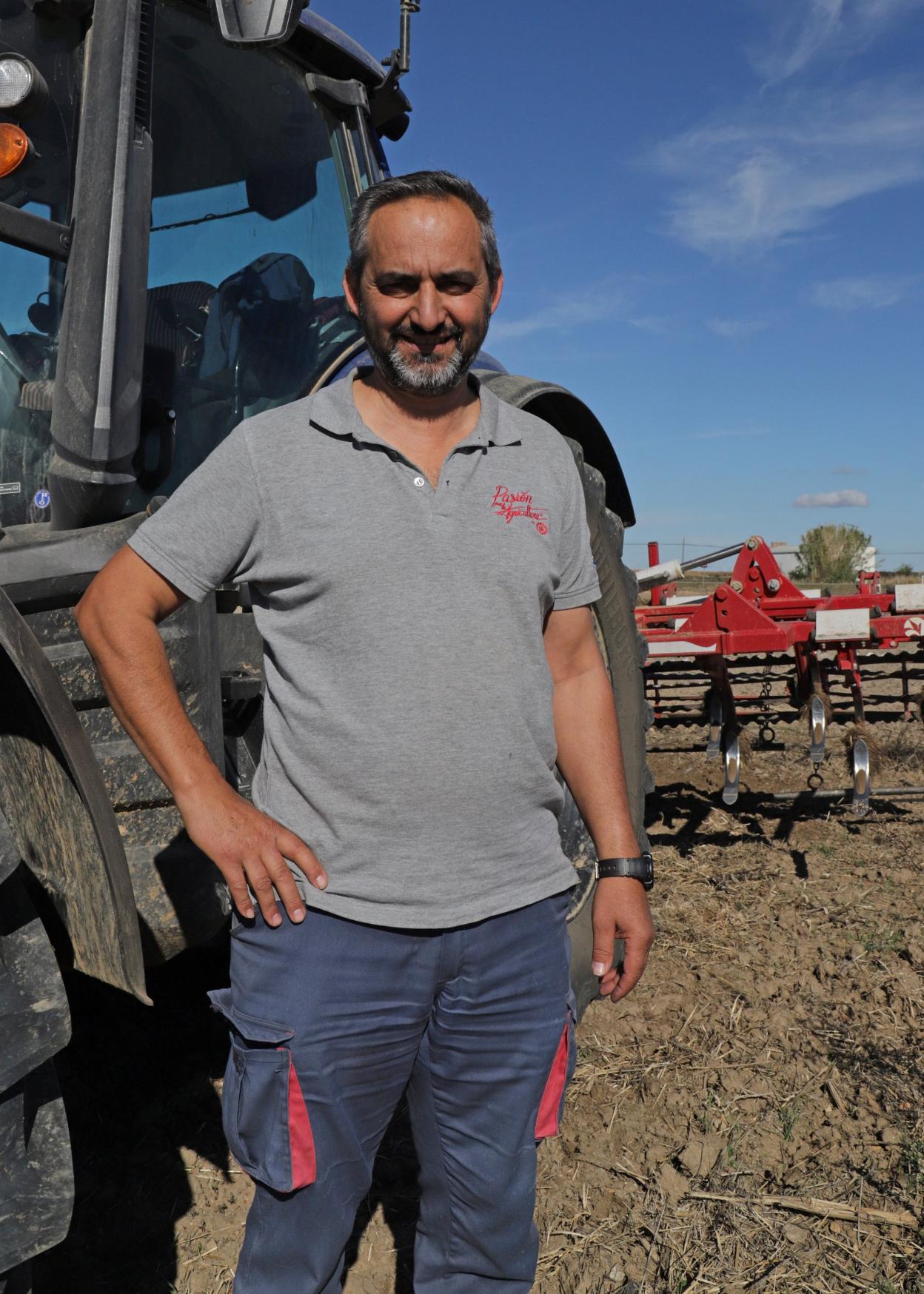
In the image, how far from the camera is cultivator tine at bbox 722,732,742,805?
4.48 meters

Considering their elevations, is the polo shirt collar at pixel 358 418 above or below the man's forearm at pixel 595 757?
above

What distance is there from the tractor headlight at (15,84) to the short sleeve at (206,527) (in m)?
0.78

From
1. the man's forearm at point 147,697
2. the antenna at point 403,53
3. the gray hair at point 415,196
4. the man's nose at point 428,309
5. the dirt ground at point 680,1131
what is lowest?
the dirt ground at point 680,1131

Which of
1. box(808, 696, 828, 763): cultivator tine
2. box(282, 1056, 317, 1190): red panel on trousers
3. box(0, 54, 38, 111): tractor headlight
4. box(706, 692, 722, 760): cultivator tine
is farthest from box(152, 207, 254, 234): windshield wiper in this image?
box(808, 696, 828, 763): cultivator tine

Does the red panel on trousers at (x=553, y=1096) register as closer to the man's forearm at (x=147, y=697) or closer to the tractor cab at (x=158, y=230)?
the man's forearm at (x=147, y=697)

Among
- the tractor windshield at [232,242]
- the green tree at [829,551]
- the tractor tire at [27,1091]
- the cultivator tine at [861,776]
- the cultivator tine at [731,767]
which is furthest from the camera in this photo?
the green tree at [829,551]

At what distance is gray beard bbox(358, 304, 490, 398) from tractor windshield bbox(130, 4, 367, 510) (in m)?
0.94

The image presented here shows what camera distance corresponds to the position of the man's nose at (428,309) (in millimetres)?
1528

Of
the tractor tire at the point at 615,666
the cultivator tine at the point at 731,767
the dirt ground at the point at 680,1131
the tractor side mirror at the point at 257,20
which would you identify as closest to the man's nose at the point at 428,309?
the tractor side mirror at the point at 257,20

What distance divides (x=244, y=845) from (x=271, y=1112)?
38 centimetres

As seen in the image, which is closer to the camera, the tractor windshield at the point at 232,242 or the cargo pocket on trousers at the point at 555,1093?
the cargo pocket on trousers at the point at 555,1093

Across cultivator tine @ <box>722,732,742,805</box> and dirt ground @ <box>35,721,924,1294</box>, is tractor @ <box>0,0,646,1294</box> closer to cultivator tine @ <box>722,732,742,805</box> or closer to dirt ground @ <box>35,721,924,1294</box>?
dirt ground @ <box>35,721,924,1294</box>

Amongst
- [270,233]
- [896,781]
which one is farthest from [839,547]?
[270,233]

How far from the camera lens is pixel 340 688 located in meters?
1.47
